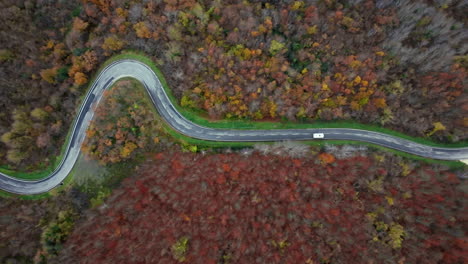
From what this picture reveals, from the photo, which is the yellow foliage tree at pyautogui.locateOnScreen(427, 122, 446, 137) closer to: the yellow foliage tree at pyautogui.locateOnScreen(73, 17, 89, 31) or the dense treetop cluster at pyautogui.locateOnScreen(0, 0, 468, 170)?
the dense treetop cluster at pyautogui.locateOnScreen(0, 0, 468, 170)

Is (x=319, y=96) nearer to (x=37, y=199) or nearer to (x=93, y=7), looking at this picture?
(x=93, y=7)

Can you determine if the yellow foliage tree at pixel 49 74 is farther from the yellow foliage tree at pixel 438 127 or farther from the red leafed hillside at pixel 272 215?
the yellow foliage tree at pixel 438 127

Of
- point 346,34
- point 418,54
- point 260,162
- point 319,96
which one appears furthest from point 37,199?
point 418,54

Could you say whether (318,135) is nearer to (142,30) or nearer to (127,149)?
(127,149)

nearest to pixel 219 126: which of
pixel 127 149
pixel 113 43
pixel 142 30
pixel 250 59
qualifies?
pixel 250 59

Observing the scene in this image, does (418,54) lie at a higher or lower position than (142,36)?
lower

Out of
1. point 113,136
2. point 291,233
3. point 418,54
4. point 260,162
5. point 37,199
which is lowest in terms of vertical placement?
point 291,233
